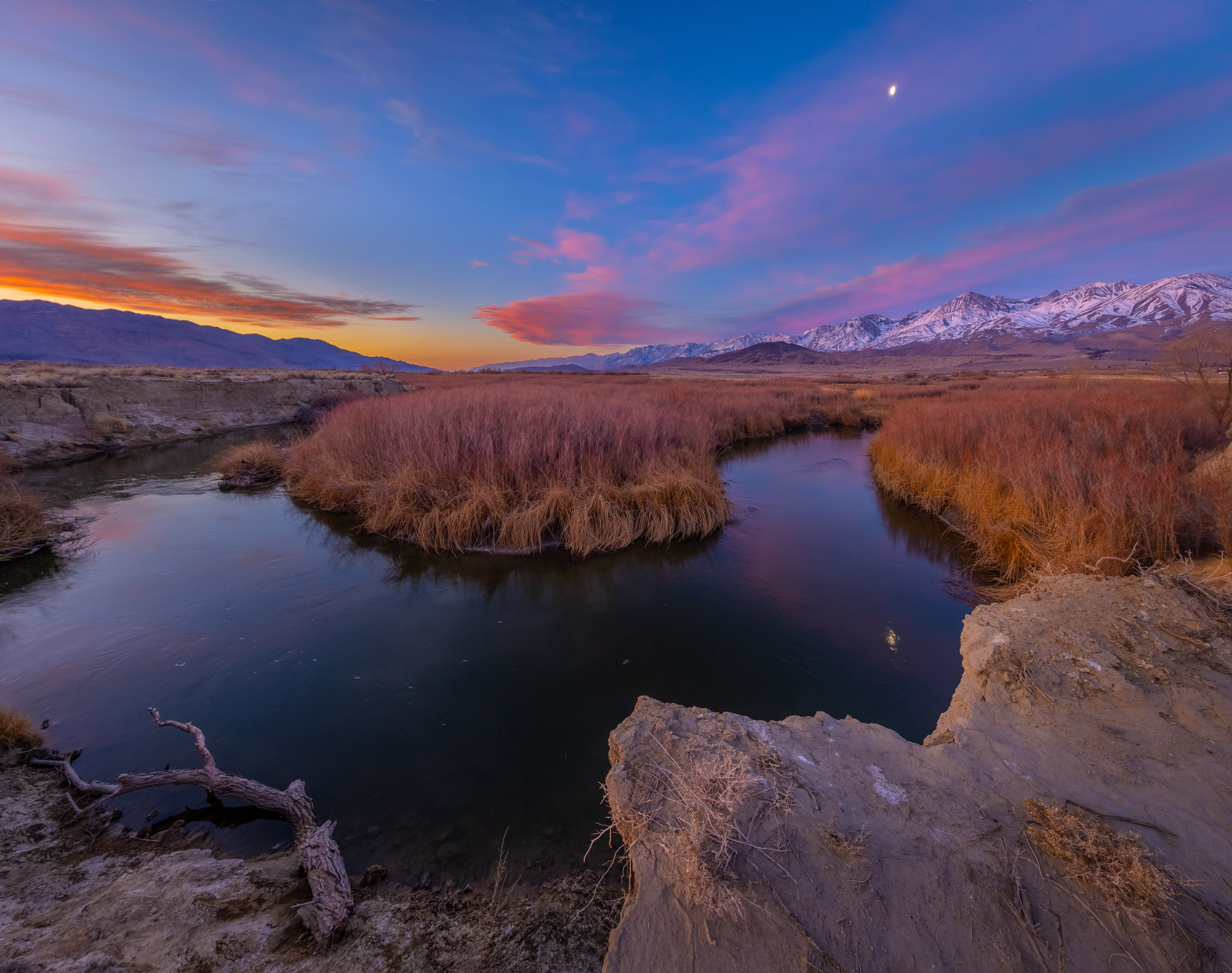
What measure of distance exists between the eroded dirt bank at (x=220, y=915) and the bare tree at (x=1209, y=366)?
15845 millimetres

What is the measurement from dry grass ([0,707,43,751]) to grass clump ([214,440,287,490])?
30.2 ft

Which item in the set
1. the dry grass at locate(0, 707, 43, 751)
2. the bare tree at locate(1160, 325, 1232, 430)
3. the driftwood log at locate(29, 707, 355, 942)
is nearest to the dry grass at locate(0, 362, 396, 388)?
the dry grass at locate(0, 707, 43, 751)

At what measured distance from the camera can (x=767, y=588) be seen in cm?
661

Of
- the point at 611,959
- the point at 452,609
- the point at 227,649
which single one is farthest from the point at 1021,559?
the point at 227,649

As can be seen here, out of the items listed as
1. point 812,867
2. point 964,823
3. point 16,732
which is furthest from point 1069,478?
point 16,732

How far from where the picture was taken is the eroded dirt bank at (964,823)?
5.98 feet

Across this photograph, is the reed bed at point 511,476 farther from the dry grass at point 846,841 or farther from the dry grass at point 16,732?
the dry grass at point 846,841

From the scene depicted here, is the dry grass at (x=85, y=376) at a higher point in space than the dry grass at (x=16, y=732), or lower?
higher

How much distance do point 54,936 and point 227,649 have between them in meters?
3.74

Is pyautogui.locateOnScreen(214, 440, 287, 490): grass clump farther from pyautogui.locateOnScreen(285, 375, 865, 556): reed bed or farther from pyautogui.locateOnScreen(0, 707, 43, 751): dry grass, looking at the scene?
pyautogui.locateOnScreen(0, 707, 43, 751): dry grass

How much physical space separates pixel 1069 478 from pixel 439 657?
29.7ft

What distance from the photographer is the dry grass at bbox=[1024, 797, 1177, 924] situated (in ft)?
6.02

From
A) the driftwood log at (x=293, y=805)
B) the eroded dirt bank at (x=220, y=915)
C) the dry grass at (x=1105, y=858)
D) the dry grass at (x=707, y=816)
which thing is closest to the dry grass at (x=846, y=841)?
the dry grass at (x=707, y=816)

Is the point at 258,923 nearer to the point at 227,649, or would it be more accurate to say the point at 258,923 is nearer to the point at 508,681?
the point at 508,681
